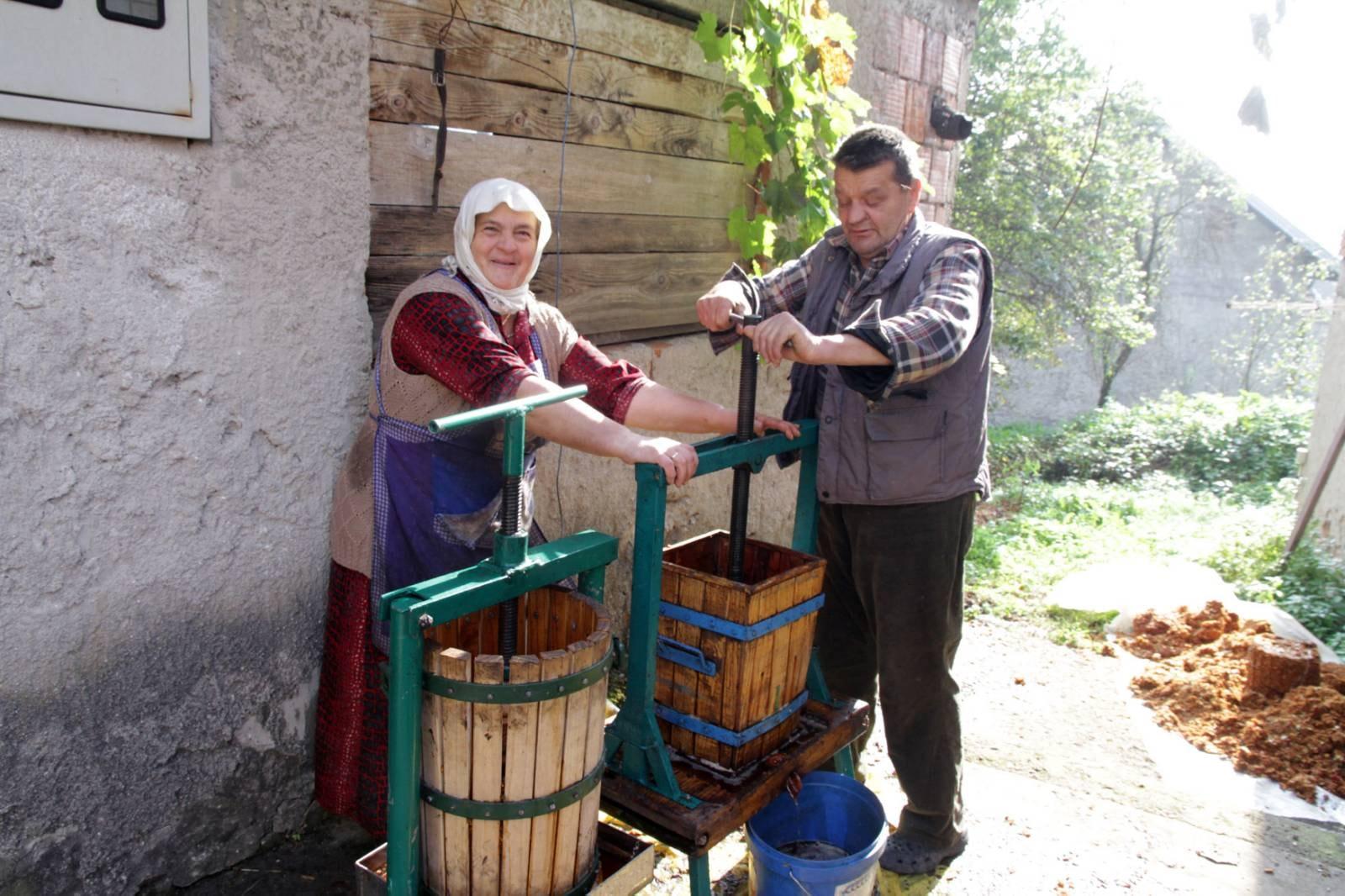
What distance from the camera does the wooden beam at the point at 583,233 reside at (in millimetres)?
3023

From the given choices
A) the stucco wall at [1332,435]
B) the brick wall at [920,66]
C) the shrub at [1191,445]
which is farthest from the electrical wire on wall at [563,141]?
→ the shrub at [1191,445]

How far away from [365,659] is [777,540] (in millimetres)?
2748

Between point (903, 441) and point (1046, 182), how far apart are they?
1270 centimetres

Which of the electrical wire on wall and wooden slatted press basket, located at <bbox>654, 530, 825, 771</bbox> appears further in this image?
the electrical wire on wall

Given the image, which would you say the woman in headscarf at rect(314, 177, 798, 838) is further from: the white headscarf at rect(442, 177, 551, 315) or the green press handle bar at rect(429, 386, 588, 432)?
the green press handle bar at rect(429, 386, 588, 432)

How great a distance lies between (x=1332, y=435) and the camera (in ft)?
25.8

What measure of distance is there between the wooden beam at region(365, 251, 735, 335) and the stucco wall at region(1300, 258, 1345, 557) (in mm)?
5409

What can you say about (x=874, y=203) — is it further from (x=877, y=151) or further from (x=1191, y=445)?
(x=1191, y=445)

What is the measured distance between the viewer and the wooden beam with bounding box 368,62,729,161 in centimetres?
295

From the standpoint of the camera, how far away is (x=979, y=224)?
46.6 feet

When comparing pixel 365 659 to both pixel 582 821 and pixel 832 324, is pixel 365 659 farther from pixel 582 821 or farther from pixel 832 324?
pixel 832 324

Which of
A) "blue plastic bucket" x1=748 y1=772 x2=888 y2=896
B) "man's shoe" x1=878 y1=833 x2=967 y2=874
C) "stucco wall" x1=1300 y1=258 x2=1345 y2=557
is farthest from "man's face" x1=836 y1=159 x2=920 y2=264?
"stucco wall" x1=1300 y1=258 x2=1345 y2=557

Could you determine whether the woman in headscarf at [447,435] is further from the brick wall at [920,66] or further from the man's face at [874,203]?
the brick wall at [920,66]

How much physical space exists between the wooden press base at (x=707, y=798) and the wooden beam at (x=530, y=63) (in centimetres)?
213
